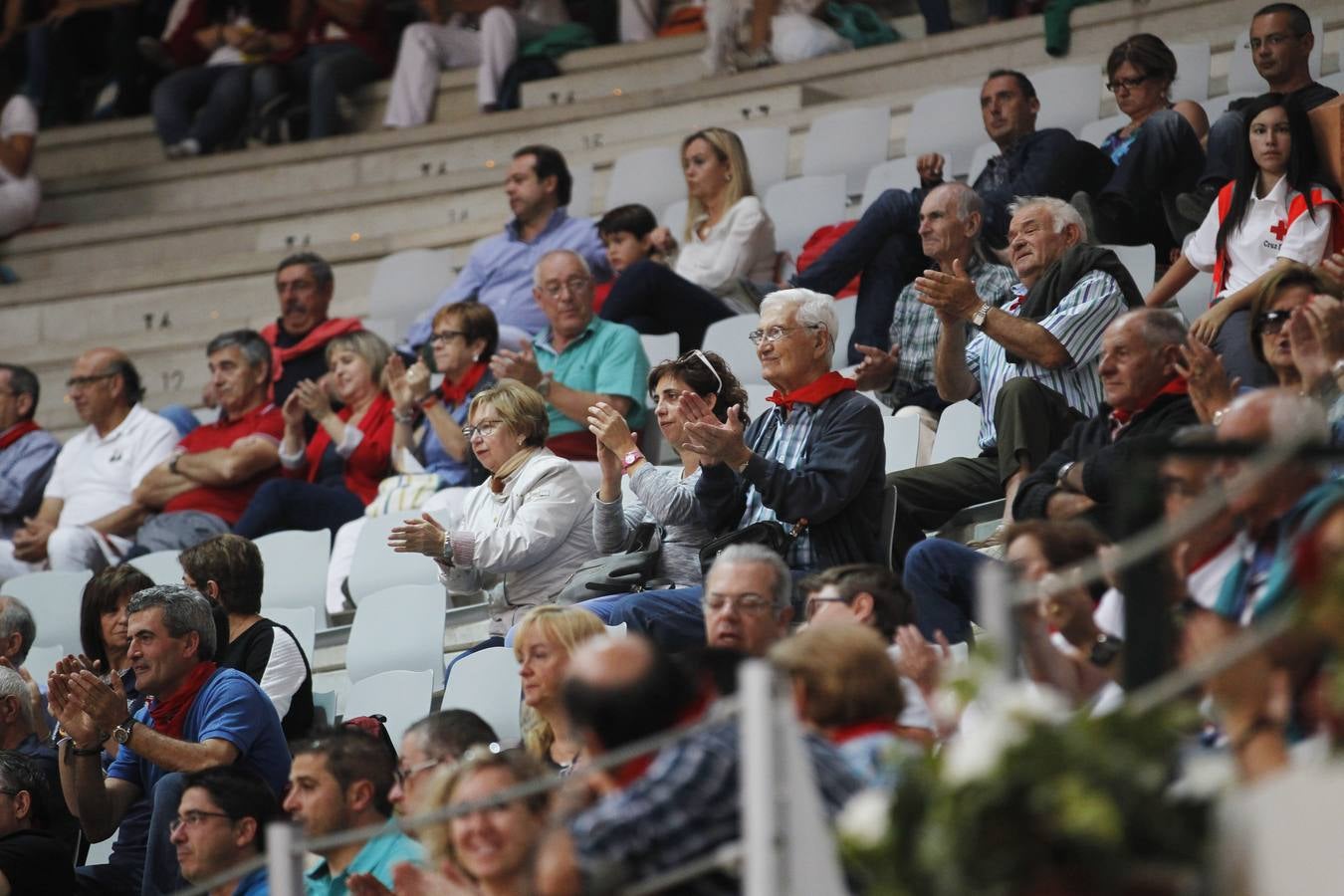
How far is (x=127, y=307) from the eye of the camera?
355 inches

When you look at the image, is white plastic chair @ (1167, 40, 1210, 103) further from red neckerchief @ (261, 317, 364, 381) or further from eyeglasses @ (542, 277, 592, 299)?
red neckerchief @ (261, 317, 364, 381)

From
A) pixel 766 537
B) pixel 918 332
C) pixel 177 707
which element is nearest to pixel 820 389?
pixel 766 537

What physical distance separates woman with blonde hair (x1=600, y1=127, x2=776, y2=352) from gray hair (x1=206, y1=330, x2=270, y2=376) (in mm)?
1143

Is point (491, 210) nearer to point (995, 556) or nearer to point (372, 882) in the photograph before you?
point (995, 556)

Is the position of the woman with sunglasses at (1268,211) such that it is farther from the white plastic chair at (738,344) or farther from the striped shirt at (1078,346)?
the white plastic chair at (738,344)

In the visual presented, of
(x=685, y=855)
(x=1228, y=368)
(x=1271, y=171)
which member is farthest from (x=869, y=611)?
(x=1271, y=171)

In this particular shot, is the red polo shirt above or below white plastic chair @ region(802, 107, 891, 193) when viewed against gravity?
below

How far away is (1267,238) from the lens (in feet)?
17.6

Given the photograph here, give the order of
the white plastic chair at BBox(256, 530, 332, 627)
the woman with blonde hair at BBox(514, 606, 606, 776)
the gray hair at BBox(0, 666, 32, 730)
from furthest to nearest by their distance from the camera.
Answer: the white plastic chair at BBox(256, 530, 332, 627) → the gray hair at BBox(0, 666, 32, 730) → the woman with blonde hair at BBox(514, 606, 606, 776)

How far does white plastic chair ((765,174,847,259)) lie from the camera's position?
7336mm

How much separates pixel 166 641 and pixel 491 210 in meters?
4.54

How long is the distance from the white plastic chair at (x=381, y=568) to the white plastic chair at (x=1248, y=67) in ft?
10.5

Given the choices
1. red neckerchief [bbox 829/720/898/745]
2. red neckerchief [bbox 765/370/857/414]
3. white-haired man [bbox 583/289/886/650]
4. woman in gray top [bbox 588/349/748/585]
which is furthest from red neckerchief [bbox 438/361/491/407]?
red neckerchief [bbox 829/720/898/745]

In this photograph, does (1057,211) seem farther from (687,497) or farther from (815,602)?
(815,602)
